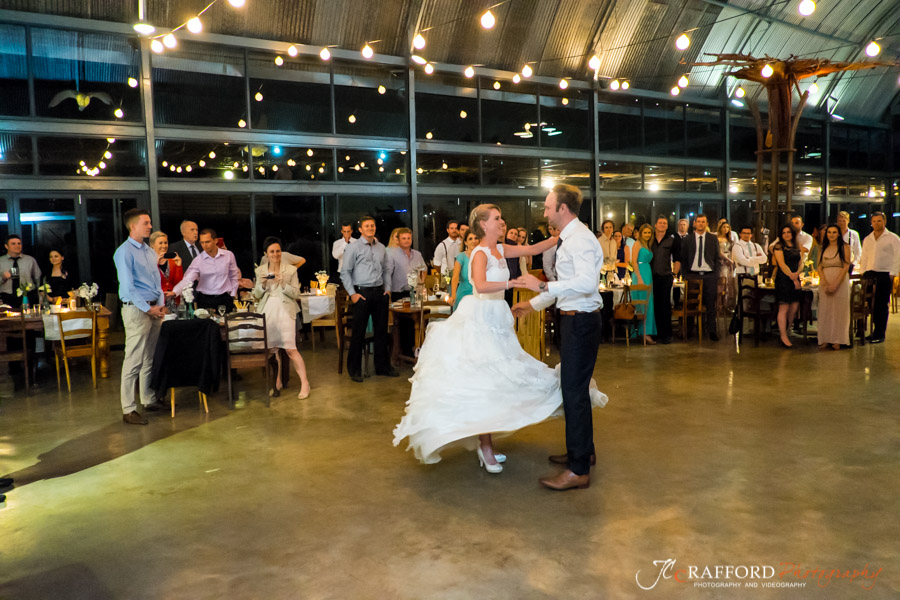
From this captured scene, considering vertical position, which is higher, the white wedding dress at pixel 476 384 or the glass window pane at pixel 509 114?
the glass window pane at pixel 509 114

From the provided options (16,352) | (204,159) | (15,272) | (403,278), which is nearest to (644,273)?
(403,278)

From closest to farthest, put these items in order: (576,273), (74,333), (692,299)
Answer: (576,273), (74,333), (692,299)

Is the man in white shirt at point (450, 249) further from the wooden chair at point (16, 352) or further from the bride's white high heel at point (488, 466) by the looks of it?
the bride's white high heel at point (488, 466)

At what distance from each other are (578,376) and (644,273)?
18.5 ft

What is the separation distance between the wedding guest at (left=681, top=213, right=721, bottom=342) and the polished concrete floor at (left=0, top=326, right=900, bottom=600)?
3110 millimetres

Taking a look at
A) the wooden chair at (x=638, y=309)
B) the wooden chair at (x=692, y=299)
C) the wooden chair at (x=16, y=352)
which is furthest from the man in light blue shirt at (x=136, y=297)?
the wooden chair at (x=692, y=299)

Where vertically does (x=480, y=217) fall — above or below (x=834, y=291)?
above

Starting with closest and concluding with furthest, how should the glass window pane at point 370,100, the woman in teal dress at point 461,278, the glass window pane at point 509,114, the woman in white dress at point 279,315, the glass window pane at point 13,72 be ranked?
the woman in teal dress at point 461,278 → the woman in white dress at point 279,315 → the glass window pane at point 13,72 → the glass window pane at point 370,100 → the glass window pane at point 509,114

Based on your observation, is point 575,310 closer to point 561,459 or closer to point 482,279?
point 482,279

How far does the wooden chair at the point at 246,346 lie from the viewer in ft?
20.9

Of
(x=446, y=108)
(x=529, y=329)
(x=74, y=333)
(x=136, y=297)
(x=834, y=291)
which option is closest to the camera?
(x=136, y=297)

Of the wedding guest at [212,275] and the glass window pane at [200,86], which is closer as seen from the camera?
the wedding guest at [212,275]

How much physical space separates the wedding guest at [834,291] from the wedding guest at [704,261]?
129 centimetres

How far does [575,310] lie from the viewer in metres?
4.01
